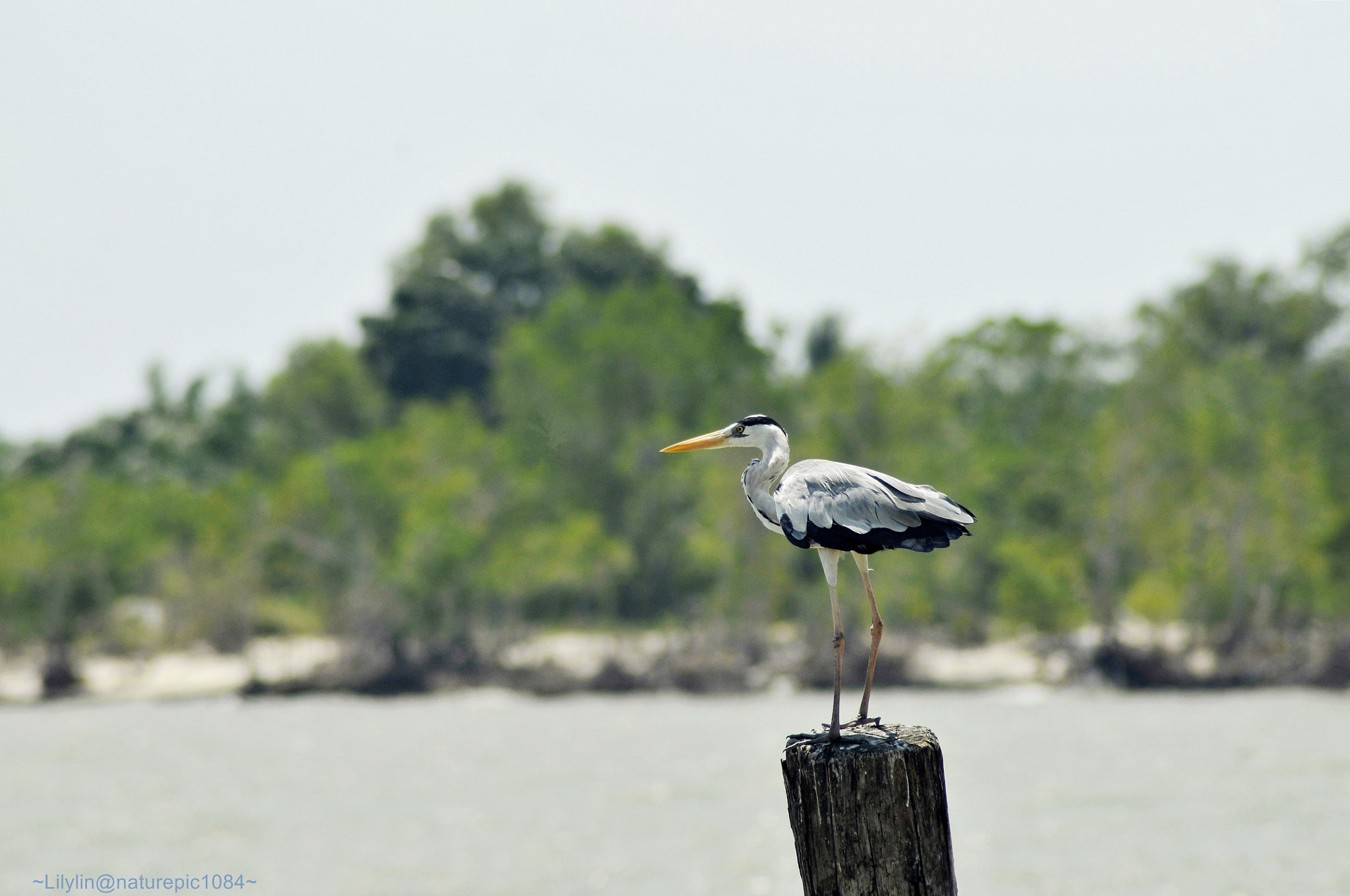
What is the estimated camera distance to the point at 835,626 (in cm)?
590

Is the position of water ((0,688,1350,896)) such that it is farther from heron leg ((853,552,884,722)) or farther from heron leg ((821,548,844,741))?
heron leg ((853,552,884,722))

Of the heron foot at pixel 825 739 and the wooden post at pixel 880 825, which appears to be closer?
the wooden post at pixel 880 825

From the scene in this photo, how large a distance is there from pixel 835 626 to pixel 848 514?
659mm

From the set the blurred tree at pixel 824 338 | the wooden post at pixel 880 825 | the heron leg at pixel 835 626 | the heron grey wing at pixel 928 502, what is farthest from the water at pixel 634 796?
the blurred tree at pixel 824 338

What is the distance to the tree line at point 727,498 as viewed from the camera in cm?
3819

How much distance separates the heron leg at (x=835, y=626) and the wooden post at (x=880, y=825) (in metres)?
0.28

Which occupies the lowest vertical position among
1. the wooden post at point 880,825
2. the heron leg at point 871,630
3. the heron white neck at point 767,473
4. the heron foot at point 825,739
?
the wooden post at point 880,825

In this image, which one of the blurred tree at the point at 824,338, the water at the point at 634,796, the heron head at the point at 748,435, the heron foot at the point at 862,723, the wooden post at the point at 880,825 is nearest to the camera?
the wooden post at the point at 880,825

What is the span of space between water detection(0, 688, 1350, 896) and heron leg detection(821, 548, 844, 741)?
473 inches

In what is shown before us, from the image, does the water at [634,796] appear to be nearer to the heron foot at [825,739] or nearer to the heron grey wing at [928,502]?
the heron grey wing at [928,502]

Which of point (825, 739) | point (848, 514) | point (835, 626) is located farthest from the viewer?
point (835, 626)

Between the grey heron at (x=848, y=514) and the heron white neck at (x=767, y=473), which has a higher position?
the heron white neck at (x=767, y=473)

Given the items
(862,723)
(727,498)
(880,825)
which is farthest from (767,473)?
(727,498)

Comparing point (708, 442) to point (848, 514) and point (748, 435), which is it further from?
point (848, 514)
